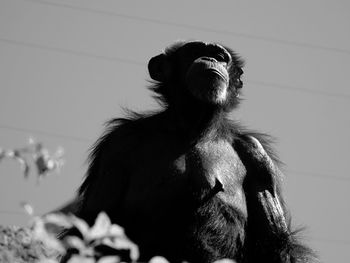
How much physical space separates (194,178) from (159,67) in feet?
3.24

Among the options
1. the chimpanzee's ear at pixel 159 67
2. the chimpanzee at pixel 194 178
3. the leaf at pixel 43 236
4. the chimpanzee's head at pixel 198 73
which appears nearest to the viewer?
the leaf at pixel 43 236

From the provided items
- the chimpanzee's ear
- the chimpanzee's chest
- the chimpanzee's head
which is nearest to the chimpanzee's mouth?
the chimpanzee's head

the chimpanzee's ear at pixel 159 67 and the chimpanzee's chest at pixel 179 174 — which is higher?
the chimpanzee's ear at pixel 159 67

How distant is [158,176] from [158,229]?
28cm

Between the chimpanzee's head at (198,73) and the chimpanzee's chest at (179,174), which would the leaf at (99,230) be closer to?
the chimpanzee's chest at (179,174)

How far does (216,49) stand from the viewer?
4770mm

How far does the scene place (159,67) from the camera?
492cm

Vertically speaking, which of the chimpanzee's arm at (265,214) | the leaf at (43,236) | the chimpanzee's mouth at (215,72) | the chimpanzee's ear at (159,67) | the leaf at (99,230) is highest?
the leaf at (99,230)

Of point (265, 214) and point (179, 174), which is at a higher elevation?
point (179, 174)

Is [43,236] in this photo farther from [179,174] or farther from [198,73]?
[198,73]

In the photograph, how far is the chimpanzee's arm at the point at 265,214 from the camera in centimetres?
417

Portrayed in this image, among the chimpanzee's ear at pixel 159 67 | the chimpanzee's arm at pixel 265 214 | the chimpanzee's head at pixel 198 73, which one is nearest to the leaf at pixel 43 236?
the chimpanzee's arm at pixel 265 214

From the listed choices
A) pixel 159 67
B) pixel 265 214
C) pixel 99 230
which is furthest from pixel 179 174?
pixel 99 230

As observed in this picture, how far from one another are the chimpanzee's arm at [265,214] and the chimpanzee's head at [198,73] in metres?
0.32
